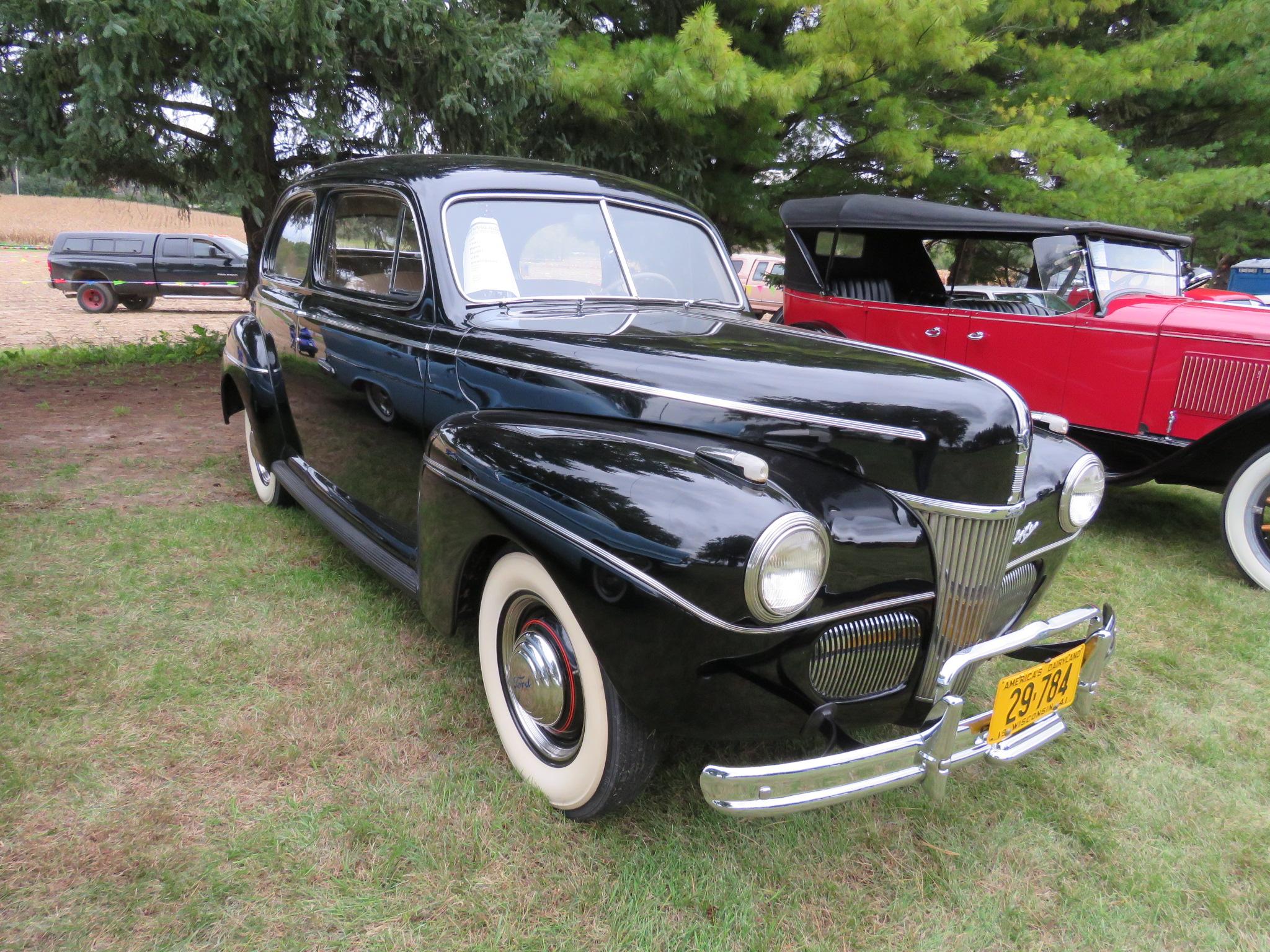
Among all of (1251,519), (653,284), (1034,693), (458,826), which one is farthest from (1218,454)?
(458,826)

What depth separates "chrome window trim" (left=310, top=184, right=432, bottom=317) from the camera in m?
2.85

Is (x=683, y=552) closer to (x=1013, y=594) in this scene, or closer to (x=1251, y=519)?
(x=1013, y=594)

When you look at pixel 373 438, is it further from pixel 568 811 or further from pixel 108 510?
pixel 108 510

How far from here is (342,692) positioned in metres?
2.75

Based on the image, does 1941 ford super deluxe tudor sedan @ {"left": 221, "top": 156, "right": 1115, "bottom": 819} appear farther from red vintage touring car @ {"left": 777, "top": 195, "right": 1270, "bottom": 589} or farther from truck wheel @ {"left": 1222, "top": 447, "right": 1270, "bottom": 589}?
red vintage touring car @ {"left": 777, "top": 195, "right": 1270, "bottom": 589}

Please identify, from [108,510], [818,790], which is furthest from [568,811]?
[108,510]

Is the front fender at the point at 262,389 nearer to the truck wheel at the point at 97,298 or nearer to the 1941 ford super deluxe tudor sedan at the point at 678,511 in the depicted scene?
the 1941 ford super deluxe tudor sedan at the point at 678,511

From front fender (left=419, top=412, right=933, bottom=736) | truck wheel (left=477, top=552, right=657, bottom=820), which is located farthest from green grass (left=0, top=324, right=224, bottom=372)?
front fender (left=419, top=412, right=933, bottom=736)

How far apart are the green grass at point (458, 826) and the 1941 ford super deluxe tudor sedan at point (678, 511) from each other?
0.26m

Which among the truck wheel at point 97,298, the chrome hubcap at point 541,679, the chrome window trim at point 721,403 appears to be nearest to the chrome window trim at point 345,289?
the chrome window trim at point 721,403

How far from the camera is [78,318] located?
14.8 metres

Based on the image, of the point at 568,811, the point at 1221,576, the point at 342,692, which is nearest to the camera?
the point at 568,811

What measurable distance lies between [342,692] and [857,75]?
23.0ft

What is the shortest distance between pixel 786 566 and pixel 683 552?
22 centimetres
